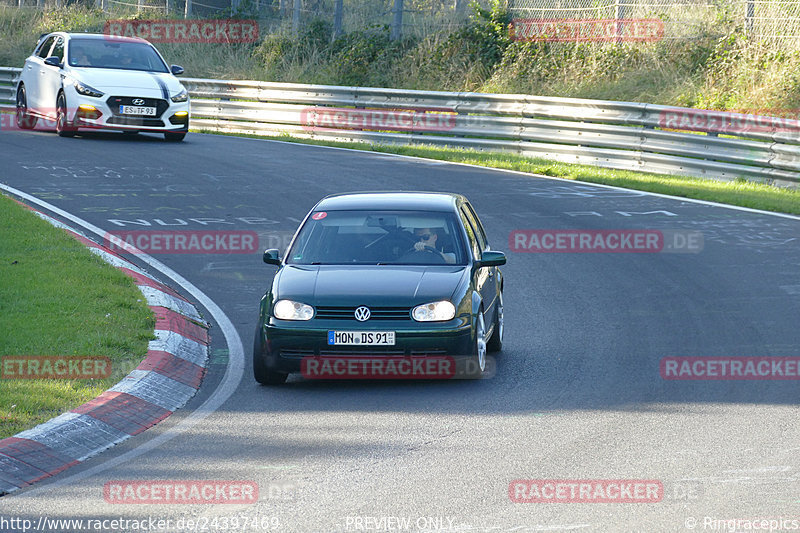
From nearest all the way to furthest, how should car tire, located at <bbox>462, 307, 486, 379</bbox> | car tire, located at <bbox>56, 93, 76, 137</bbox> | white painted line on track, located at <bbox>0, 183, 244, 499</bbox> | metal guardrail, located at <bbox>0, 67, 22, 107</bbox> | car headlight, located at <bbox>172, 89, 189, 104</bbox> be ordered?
white painted line on track, located at <bbox>0, 183, 244, 499</bbox>, car tire, located at <bbox>462, 307, 486, 379</bbox>, car headlight, located at <bbox>172, 89, 189, 104</bbox>, car tire, located at <bbox>56, 93, 76, 137</bbox>, metal guardrail, located at <bbox>0, 67, 22, 107</bbox>

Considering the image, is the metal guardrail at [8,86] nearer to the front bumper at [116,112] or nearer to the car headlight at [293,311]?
the front bumper at [116,112]

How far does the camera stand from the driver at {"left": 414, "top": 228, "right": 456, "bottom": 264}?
9.93 meters

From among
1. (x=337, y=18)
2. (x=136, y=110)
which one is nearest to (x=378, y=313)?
(x=136, y=110)

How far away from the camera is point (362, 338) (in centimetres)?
886

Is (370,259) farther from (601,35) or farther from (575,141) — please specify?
(601,35)

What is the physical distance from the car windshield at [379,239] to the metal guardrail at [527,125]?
10.7 meters

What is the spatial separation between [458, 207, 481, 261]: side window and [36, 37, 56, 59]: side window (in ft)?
56.1

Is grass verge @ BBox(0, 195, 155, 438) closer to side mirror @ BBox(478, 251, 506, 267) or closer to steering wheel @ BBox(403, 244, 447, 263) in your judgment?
steering wheel @ BBox(403, 244, 447, 263)

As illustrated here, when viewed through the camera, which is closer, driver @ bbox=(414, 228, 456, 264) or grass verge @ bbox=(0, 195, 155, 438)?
grass verge @ bbox=(0, 195, 155, 438)

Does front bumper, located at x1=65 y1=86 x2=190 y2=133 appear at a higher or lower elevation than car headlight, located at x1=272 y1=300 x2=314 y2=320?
lower

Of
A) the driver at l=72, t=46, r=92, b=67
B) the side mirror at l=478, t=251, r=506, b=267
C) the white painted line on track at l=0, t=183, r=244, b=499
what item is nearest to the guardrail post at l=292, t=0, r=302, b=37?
the driver at l=72, t=46, r=92, b=67

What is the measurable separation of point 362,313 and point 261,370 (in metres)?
0.88

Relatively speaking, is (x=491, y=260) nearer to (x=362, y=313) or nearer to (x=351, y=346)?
(x=362, y=313)

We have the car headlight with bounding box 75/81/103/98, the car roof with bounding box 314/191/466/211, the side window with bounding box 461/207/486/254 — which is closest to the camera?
the car roof with bounding box 314/191/466/211
